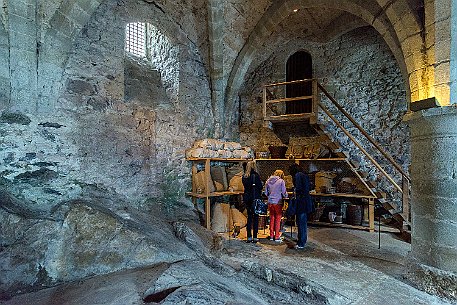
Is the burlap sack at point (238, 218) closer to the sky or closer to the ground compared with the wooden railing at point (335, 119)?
closer to the ground

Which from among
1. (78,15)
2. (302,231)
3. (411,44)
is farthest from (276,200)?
(78,15)

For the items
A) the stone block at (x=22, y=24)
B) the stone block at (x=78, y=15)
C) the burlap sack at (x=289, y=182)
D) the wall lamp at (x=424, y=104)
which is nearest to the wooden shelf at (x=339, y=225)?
the burlap sack at (x=289, y=182)

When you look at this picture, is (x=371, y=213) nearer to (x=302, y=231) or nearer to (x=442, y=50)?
(x=302, y=231)

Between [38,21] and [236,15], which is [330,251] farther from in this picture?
[38,21]

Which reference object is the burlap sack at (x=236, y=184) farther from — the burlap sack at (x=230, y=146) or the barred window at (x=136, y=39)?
the barred window at (x=136, y=39)

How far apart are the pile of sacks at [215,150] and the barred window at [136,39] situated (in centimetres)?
261

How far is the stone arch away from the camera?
399 cm

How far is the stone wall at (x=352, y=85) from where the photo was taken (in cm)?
742

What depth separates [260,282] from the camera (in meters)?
4.05

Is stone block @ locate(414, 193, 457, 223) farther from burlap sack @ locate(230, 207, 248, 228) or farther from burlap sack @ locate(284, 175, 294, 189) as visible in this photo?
burlap sack @ locate(284, 175, 294, 189)

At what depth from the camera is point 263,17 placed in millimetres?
7176

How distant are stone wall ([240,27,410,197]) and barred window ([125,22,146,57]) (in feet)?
10.7

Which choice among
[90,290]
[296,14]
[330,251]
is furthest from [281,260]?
[296,14]

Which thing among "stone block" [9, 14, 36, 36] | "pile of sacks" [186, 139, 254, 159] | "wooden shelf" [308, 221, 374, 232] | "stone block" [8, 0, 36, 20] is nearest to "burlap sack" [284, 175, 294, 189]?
"wooden shelf" [308, 221, 374, 232]
